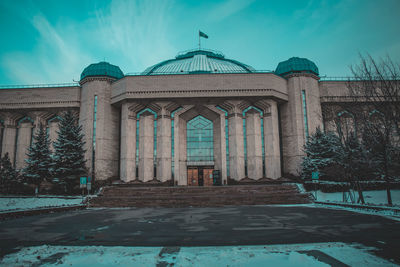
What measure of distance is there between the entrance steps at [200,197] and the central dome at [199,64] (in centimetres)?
1664

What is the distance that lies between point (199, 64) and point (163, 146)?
13.1 m

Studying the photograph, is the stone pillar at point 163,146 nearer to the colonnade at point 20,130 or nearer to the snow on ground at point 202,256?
the colonnade at point 20,130

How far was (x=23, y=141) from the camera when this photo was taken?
31.5 metres

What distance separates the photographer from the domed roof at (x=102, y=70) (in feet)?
95.5

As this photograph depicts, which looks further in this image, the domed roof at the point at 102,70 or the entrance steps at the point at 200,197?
the domed roof at the point at 102,70

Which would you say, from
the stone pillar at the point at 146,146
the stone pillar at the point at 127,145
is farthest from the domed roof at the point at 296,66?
the stone pillar at the point at 127,145

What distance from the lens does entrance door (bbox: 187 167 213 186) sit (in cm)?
2938

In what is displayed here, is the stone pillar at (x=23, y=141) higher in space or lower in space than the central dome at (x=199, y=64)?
lower

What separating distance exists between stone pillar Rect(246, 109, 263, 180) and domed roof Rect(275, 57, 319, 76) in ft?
20.0

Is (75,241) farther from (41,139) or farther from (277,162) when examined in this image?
(277,162)

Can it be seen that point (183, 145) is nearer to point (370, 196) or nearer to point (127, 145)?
point (127, 145)

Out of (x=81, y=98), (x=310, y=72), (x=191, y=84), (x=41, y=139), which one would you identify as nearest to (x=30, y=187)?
(x=41, y=139)

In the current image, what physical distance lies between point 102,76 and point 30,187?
13504 millimetres

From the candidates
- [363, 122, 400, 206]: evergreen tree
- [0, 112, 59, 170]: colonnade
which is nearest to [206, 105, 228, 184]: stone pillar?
[363, 122, 400, 206]: evergreen tree
